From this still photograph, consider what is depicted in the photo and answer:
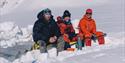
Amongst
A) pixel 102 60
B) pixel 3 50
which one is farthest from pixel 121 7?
pixel 102 60

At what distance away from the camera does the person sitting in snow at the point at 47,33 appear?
11336 mm

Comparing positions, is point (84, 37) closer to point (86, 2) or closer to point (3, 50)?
point (3, 50)

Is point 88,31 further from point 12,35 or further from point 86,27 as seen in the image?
point 12,35

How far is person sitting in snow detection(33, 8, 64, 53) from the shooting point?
37.2 ft

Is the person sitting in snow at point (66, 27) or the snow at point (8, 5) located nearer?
the person sitting in snow at point (66, 27)

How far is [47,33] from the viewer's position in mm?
11570

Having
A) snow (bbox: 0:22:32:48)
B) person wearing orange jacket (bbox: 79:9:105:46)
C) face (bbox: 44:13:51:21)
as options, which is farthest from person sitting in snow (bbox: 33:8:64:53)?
snow (bbox: 0:22:32:48)

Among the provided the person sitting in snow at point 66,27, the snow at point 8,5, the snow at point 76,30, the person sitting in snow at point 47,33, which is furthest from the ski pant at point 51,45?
the snow at point 8,5

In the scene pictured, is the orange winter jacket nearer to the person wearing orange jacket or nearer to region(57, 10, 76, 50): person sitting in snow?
the person wearing orange jacket

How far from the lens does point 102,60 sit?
919cm

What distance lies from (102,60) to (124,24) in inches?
232

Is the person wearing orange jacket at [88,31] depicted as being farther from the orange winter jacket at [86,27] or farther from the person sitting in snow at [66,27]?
the person sitting in snow at [66,27]

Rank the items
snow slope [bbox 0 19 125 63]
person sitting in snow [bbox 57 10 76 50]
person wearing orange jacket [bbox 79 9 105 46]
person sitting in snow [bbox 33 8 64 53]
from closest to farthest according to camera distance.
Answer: snow slope [bbox 0 19 125 63] < person sitting in snow [bbox 33 8 64 53] < person wearing orange jacket [bbox 79 9 105 46] < person sitting in snow [bbox 57 10 76 50]

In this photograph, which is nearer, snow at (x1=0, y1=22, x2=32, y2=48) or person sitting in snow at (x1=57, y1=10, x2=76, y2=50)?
person sitting in snow at (x1=57, y1=10, x2=76, y2=50)
